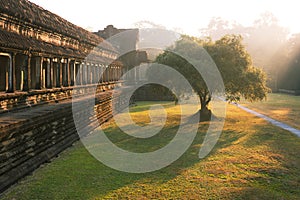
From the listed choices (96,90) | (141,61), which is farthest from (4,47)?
(141,61)

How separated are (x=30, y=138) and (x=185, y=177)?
434cm

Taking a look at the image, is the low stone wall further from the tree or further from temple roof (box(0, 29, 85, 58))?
the tree

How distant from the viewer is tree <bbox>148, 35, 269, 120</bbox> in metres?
16.7

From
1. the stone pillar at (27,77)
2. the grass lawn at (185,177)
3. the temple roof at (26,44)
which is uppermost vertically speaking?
the temple roof at (26,44)

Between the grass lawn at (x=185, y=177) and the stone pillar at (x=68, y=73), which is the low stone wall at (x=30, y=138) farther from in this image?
the stone pillar at (x=68, y=73)

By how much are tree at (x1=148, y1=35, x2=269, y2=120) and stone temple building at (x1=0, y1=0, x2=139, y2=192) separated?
5146 millimetres

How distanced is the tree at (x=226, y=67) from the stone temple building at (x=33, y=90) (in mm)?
5146

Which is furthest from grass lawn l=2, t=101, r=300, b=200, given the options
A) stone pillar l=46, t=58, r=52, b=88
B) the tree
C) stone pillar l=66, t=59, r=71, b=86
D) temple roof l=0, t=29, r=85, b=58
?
the tree

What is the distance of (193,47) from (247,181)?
37.3ft

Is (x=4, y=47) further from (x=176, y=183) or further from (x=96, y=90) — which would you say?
(x=96, y=90)

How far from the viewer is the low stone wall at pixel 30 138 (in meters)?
6.51

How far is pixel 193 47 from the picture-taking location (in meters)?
17.6

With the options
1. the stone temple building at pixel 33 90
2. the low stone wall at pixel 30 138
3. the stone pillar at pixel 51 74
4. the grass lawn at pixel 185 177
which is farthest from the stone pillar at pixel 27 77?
the grass lawn at pixel 185 177

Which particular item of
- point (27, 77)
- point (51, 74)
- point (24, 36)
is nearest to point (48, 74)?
point (51, 74)
